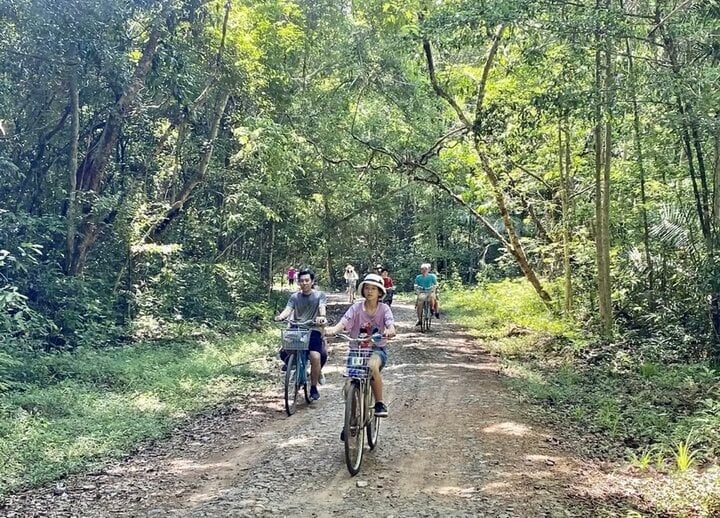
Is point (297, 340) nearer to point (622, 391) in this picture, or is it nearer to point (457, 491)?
point (457, 491)

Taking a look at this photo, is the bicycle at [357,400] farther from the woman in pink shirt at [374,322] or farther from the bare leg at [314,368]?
the bare leg at [314,368]

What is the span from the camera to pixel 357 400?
5.95m

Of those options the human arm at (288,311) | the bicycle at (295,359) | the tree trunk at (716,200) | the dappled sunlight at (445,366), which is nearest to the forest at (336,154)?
the tree trunk at (716,200)

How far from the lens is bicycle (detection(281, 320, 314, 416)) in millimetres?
8202

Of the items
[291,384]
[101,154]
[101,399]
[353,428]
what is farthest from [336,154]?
[353,428]

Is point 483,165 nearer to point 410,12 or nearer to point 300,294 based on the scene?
point 410,12

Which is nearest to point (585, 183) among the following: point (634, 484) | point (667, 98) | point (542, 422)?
point (667, 98)

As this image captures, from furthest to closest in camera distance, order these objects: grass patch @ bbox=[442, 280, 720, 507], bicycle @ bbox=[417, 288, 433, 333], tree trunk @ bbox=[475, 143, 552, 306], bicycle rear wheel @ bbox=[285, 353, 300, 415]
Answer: bicycle @ bbox=[417, 288, 433, 333] → tree trunk @ bbox=[475, 143, 552, 306] → bicycle rear wheel @ bbox=[285, 353, 300, 415] → grass patch @ bbox=[442, 280, 720, 507]

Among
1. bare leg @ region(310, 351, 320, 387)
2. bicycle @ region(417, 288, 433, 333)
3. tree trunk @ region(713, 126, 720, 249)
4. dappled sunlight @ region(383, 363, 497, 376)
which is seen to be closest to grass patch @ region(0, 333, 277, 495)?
bare leg @ region(310, 351, 320, 387)

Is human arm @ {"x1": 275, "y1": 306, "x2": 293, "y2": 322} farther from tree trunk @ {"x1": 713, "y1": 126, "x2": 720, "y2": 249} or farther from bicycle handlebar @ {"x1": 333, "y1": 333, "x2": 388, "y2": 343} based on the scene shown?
tree trunk @ {"x1": 713, "y1": 126, "x2": 720, "y2": 249}

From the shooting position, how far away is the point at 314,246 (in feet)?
81.6

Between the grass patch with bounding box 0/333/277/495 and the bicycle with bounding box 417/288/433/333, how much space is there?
517cm

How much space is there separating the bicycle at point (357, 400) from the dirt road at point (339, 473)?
Result: 0.23 metres

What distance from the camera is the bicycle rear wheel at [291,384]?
27.3ft
